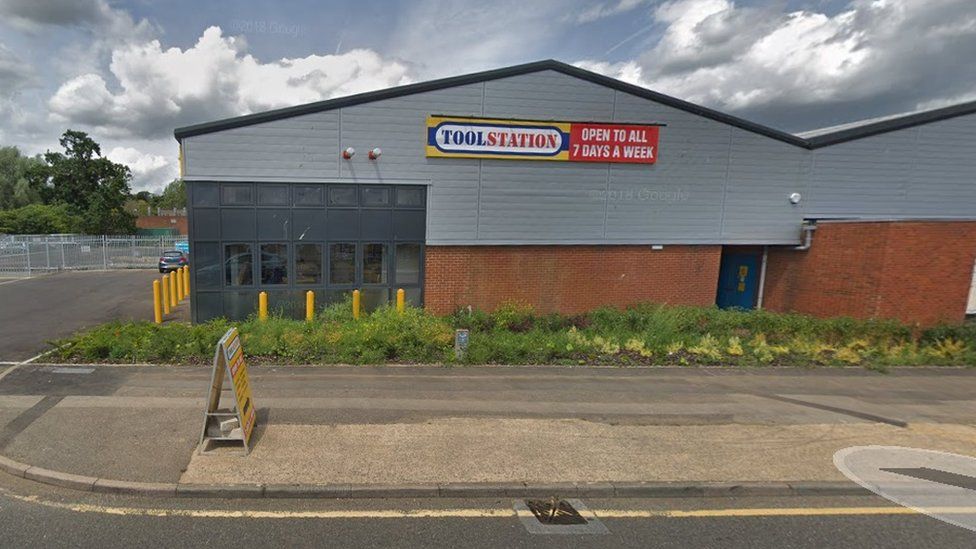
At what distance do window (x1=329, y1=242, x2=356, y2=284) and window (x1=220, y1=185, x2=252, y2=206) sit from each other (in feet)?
6.82

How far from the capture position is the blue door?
41.7ft

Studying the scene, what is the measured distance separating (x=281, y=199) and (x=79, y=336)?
4.33 metres

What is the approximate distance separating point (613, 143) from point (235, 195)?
352 inches

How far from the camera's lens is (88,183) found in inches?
1586

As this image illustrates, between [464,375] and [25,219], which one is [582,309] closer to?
[464,375]

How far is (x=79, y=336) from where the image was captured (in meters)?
7.42

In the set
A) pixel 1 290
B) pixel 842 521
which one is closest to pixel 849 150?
pixel 842 521

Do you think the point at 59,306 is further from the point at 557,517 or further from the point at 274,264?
the point at 557,517

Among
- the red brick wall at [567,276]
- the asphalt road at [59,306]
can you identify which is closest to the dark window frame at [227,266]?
the asphalt road at [59,306]

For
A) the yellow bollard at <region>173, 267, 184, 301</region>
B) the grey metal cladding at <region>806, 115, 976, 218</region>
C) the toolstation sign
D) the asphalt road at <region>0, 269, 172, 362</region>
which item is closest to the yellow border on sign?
the toolstation sign

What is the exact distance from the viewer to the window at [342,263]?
33.1ft

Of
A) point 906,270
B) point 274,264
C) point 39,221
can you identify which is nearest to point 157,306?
point 274,264

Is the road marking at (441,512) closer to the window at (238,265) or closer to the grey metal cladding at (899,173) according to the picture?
the window at (238,265)

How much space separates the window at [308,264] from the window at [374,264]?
1045 mm
